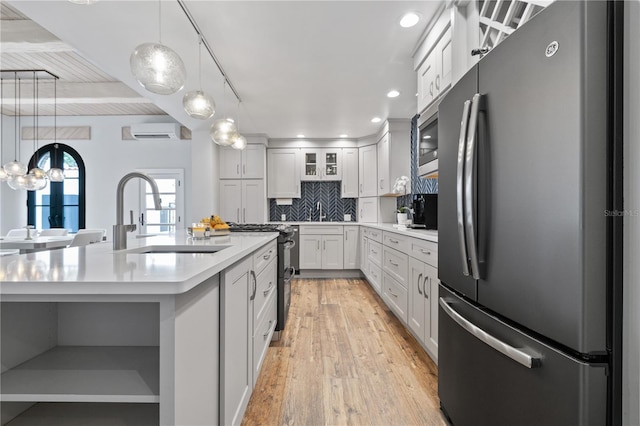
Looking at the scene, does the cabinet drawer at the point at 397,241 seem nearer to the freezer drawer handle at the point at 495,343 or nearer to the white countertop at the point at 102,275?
the freezer drawer handle at the point at 495,343

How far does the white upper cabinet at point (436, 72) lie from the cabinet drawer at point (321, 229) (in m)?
3.12

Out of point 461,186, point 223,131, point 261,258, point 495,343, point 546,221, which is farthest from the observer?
point 223,131

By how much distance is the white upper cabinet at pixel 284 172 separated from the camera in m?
5.82

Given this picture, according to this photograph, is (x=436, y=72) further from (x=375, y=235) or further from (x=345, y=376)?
(x=375, y=235)

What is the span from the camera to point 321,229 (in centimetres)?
541

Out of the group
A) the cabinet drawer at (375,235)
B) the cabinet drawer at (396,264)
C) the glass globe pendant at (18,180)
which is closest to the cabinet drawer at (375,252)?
the cabinet drawer at (375,235)

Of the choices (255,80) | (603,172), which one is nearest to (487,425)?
(603,172)

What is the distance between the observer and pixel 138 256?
1183mm

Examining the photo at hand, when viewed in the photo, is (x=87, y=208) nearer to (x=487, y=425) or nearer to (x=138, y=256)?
(x=138, y=256)

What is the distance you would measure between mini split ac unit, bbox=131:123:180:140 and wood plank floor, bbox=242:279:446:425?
412 cm

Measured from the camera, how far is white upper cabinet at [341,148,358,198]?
5.76 m

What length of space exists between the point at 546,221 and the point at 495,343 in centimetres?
45

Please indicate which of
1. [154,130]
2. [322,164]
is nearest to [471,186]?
[322,164]

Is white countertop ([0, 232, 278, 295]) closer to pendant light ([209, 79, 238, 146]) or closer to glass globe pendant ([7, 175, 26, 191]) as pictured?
pendant light ([209, 79, 238, 146])
